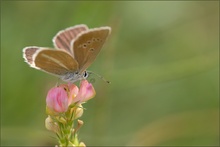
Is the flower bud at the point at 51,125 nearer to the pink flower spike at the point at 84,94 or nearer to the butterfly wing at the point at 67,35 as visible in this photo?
the pink flower spike at the point at 84,94

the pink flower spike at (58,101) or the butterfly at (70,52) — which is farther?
the butterfly at (70,52)

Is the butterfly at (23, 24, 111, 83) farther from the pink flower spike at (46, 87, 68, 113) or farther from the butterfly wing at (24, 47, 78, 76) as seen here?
the pink flower spike at (46, 87, 68, 113)

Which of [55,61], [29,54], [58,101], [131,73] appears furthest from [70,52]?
[131,73]

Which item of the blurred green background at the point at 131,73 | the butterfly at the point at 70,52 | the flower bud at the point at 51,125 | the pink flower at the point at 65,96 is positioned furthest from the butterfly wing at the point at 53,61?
the blurred green background at the point at 131,73

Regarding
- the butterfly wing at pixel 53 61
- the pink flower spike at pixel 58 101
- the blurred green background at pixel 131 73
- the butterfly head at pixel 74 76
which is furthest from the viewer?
the blurred green background at pixel 131 73

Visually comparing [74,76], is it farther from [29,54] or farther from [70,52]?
[29,54]

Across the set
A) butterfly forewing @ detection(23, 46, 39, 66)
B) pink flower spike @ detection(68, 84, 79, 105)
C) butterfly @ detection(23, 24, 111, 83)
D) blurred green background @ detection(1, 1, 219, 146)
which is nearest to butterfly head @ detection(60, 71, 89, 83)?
butterfly @ detection(23, 24, 111, 83)

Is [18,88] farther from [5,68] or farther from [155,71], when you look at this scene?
[155,71]
